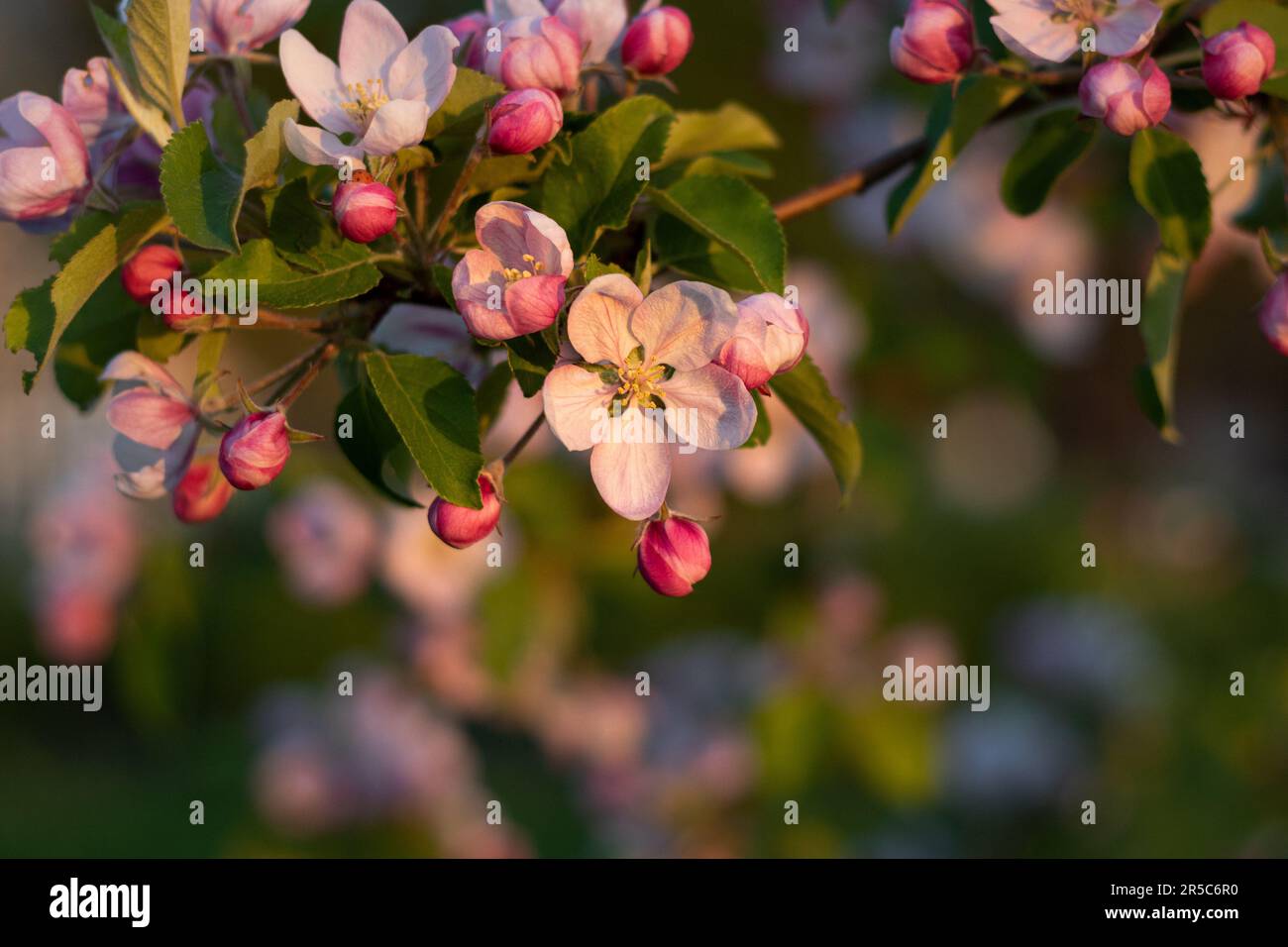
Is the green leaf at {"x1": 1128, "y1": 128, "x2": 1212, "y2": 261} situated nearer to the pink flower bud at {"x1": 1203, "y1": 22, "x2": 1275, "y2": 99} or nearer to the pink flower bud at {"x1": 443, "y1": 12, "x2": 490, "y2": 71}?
the pink flower bud at {"x1": 1203, "y1": 22, "x2": 1275, "y2": 99}

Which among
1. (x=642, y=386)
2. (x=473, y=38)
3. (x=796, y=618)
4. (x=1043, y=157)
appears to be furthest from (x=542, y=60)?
(x=796, y=618)

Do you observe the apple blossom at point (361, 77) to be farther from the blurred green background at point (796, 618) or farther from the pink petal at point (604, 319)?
the blurred green background at point (796, 618)

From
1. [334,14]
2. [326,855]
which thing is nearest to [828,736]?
[326,855]

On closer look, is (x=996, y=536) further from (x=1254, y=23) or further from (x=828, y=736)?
(x=1254, y=23)

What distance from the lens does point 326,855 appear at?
224 cm

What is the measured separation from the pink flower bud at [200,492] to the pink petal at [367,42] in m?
0.32

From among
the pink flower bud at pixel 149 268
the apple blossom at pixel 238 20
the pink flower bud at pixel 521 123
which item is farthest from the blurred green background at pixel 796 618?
the pink flower bud at pixel 521 123

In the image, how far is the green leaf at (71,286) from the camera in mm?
857

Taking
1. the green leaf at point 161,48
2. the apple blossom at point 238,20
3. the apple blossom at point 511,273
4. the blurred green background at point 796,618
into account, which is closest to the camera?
the apple blossom at point 511,273

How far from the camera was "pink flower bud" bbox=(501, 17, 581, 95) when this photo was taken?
0.90 meters

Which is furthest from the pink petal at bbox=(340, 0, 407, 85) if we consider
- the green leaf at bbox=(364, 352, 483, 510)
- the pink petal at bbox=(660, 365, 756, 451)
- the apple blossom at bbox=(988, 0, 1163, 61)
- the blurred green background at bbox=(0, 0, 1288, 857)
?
the blurred green background at bbox=(0, 0, 1288, 857)

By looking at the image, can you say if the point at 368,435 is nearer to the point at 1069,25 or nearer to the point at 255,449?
the point at 255,449

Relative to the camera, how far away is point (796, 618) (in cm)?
220
